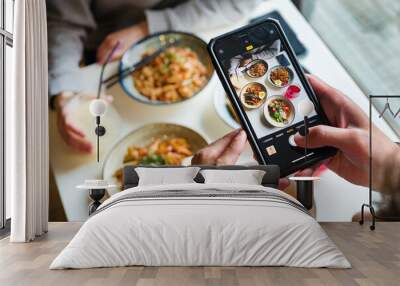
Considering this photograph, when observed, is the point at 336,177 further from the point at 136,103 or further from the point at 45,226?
the point at 45,226

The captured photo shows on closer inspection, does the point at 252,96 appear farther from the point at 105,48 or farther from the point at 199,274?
the point at 199,274

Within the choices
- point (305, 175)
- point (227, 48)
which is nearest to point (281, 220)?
point (305, 175)

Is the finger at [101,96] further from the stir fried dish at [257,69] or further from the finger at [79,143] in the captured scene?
the stir fried dish at [257,69]

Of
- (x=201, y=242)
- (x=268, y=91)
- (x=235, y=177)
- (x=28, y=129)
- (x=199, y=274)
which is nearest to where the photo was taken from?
(x=199, y=274)

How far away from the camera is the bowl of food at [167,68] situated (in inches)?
312

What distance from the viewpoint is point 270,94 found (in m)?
7.81

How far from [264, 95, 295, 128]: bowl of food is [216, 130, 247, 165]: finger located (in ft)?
1.27

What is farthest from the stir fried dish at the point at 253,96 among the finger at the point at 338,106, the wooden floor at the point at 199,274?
the wooden floor at the point at 199,274

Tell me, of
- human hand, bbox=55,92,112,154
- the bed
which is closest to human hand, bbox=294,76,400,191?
human hand, bbox=55,92,112,154

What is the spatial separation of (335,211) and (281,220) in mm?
3270

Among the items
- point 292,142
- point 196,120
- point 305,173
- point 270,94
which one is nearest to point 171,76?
point 196,120

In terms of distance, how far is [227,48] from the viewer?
7.92 meters

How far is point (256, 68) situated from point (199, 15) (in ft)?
3.20

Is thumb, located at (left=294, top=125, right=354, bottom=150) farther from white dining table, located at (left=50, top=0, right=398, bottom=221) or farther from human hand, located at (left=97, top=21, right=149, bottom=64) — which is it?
human hand, located at (left=97, top=21, right=149, bottom=64)
